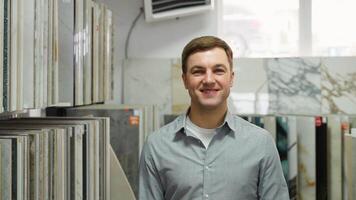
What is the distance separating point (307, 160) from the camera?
2232mm

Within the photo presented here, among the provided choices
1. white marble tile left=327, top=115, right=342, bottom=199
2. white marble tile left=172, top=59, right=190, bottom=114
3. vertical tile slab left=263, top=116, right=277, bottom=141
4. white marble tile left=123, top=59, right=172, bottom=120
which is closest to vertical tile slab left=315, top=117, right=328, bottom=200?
white marble tile left=327, top=115, right=342, bottom=199

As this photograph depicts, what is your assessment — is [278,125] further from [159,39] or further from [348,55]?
[159,39]

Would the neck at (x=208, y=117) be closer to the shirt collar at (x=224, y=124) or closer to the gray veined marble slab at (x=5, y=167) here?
the shirt collar at (x=224, y=124)

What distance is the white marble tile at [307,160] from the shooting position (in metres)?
2.23

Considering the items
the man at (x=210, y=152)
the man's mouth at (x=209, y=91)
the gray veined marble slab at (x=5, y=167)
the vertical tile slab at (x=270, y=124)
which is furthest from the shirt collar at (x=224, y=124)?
the vertical tile slab at (x=270, y=124)

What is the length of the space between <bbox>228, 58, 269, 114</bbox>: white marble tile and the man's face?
1.17 meters

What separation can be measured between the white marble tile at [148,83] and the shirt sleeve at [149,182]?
1190 millimetres

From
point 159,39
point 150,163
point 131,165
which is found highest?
point 159,39

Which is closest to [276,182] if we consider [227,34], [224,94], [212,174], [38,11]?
[212,174]

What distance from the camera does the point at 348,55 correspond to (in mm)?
2498

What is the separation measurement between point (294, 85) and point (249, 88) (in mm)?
277

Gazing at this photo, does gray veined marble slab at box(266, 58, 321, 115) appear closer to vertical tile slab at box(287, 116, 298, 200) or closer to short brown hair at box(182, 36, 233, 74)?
vertical tile slab at box(287, 116, 298, 200)

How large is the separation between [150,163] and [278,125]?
1.12 m

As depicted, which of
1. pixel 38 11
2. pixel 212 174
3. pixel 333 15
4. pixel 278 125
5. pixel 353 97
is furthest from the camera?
pixel 333 15
